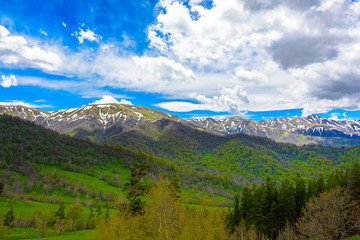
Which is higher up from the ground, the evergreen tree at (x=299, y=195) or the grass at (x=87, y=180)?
the evergreen tree at (x=299, y=195)

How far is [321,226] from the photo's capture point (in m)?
33.3

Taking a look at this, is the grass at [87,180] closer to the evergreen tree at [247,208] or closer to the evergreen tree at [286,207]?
the evergreen tree at [247,208]

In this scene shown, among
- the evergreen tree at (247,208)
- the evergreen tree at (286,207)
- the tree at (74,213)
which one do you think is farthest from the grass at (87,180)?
the evergreen tree at (286,207)

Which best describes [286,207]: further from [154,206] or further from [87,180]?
[87,180]

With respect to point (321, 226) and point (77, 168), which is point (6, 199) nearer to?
point (77, 168)

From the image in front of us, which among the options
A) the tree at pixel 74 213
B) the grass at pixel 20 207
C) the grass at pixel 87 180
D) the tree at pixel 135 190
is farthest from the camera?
the grass at pixel 87 180

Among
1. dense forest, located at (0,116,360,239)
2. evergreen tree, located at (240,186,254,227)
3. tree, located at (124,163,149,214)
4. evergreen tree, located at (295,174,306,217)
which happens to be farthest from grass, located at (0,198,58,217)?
evergreen tree, located at (295,174,306,217)

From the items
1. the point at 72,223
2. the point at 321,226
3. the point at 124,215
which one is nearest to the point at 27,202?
the point at 72,223

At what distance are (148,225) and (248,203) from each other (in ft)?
134

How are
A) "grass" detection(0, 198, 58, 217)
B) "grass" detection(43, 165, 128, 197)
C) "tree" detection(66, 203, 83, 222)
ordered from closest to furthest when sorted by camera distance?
"tree" detection(66, 203, 83, 222), "grass" detection(0, 198, 58, 217), "grass" detection(43, 165, 128, 197)

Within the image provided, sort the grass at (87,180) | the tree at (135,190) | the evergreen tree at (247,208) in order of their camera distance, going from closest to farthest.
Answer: the tree at (135,190) < the evergreen tree at (247,208) < the grass at (87,180)

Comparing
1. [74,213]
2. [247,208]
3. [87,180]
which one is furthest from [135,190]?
[87,180]

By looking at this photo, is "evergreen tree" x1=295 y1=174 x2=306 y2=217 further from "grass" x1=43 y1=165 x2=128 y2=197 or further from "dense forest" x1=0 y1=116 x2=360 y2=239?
"grass" x1=43 y1=165 x2=128 y2=197

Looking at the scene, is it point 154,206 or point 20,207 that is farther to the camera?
point 20,207
